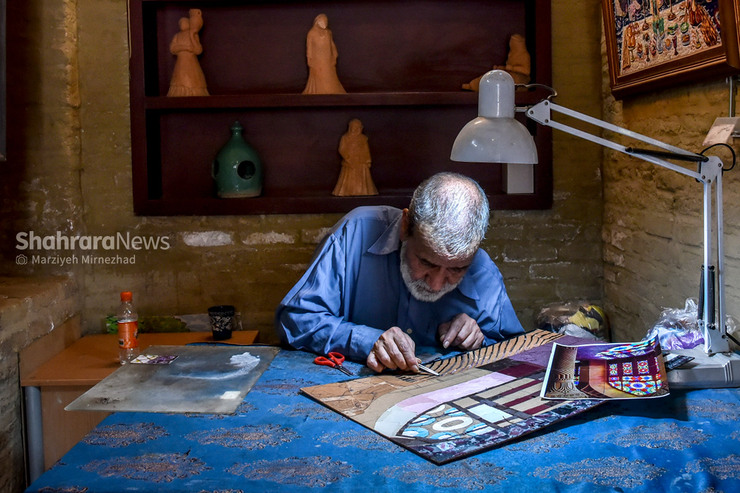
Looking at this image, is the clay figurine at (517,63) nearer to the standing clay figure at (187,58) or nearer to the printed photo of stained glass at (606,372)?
the standing clay figure at (187,58)

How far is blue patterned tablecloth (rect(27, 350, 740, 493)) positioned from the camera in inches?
50.5

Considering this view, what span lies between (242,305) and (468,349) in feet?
5.35

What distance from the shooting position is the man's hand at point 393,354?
1.88 m

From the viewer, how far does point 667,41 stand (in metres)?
2.38

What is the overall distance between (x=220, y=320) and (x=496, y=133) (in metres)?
1.77

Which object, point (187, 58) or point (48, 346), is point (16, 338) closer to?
point (48, 346)

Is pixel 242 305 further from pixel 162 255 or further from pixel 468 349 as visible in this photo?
pixel 468 349

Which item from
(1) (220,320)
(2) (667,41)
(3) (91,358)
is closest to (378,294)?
(1) (220,320)

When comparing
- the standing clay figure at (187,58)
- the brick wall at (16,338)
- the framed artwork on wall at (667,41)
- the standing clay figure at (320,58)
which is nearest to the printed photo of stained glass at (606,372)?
the framed artwork on wall at (667,41)

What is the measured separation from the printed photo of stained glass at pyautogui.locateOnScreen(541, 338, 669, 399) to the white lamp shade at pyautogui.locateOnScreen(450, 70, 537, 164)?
0.52 m

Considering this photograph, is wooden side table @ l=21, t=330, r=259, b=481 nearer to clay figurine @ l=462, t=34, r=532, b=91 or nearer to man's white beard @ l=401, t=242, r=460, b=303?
man's white beard @ l=401, t=242, r=460, b=303

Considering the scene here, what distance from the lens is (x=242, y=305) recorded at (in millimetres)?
3494

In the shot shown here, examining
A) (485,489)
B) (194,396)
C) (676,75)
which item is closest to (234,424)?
(194,396)

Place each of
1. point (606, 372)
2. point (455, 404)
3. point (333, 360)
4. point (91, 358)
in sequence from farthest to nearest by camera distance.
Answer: point (91, 358), point (333, 360), point (606, 372), point (455, 404)
